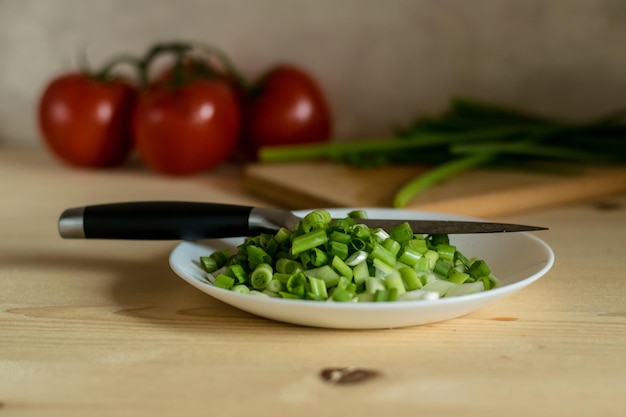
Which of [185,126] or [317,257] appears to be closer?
[317,257]

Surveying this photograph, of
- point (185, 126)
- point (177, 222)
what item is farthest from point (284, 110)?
point (177, 222)

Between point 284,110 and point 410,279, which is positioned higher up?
point 284,110

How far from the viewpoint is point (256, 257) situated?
97 cm

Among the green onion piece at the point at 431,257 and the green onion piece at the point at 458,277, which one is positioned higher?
the green onion piece at the point at 431,257

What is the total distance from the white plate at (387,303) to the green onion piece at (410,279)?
0.14ft

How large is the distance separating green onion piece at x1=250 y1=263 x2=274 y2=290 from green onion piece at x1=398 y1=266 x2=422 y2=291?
0.47 feet

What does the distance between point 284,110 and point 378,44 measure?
0.31 meters

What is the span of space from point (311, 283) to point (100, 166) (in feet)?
3.87

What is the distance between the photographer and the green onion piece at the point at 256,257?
3.17ft

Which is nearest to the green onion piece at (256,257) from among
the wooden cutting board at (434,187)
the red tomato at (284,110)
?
the wooden cutting board at (434,187)

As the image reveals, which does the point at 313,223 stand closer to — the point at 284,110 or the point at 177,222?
the point at 177,222

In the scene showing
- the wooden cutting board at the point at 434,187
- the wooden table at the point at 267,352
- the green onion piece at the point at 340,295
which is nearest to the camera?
the wooden table at the point at 267,352

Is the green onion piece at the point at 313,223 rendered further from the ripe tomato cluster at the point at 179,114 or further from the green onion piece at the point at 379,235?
the ripe tomato cluster at the point at 179,114

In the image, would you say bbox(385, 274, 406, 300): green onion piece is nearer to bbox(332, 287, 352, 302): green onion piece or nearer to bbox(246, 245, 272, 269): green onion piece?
bbox(332, 287, 352, 302): green onion piece
